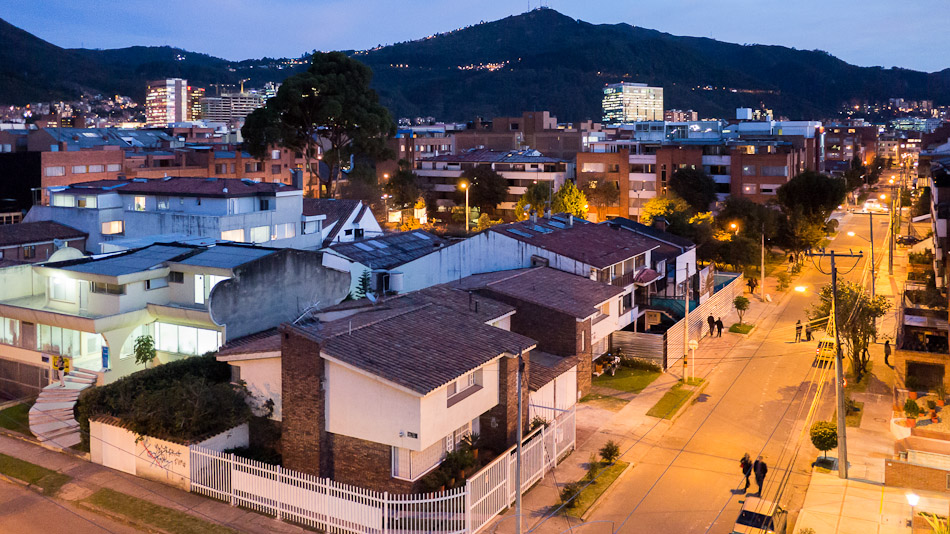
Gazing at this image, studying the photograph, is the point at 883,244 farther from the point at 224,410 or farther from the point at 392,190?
the point at 224,410

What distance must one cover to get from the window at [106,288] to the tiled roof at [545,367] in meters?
15.3

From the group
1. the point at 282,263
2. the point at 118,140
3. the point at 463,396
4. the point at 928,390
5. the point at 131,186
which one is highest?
the point at 118,140

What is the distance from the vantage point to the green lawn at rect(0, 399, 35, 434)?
89.5 ft

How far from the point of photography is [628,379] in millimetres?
34562

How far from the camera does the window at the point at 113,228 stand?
4772 cm

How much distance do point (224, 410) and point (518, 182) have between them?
71663 millimetres

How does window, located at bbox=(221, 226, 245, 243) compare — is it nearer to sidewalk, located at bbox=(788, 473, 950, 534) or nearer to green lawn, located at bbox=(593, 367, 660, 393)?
green lawn, located at bbox=(593, 367, 660, 393)

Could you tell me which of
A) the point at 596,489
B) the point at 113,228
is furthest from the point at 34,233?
the point at 596,489

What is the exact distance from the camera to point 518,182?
9200cm

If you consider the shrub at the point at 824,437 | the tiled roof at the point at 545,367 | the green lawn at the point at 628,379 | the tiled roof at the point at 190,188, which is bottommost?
the green lawn at the point at 628,379

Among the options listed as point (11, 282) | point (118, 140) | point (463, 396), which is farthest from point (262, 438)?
point (118, 140)

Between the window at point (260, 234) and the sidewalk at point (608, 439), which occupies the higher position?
the window at point (260, 234)

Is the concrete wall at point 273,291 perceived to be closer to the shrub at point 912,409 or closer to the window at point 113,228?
the window at point 113,228

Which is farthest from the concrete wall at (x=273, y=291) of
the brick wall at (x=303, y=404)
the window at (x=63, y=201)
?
the window at (x=63, y=201)
